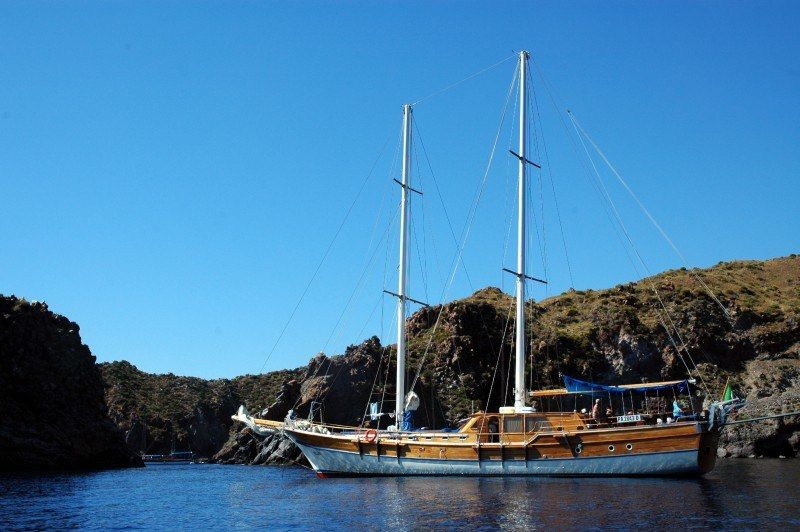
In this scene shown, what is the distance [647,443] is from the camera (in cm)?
4403

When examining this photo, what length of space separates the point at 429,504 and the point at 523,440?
13.4 meters

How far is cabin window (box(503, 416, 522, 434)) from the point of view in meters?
47.6

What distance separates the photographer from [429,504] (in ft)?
115

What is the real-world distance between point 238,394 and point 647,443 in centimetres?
10632

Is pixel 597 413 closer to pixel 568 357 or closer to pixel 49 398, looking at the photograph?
pixel 568 357

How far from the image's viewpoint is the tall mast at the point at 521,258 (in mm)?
49688

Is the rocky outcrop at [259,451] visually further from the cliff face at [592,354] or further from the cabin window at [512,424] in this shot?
the cabin window at [512,424]

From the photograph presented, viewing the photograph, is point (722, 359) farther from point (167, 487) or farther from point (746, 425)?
point (167, 487)

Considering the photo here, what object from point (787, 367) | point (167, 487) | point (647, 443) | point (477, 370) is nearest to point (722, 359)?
point (787, 367)

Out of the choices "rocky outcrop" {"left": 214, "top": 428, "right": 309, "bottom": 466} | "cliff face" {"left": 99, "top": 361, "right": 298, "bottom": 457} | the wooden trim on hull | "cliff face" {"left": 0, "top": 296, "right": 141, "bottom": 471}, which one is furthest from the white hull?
"cliff face" {"left": 99, "top": 361, "right": 298, "bottom": 457}

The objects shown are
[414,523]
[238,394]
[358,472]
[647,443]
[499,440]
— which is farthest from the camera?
[238,394]

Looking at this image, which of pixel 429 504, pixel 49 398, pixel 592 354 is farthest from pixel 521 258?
pixel 49 398

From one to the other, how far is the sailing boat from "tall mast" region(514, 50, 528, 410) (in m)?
0.07

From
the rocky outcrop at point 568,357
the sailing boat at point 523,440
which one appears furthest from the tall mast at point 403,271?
the rocky outcrop at point 568,357
